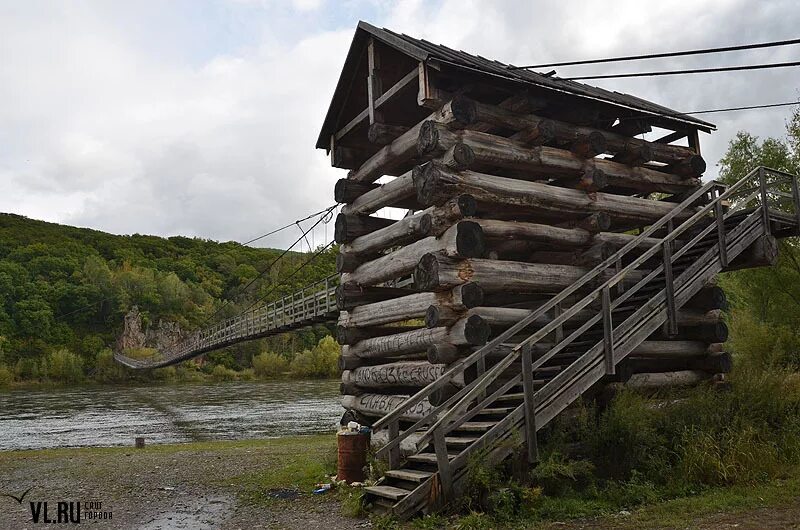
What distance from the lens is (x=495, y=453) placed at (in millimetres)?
7469

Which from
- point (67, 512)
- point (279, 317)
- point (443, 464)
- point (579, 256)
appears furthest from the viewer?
point (279, 317)

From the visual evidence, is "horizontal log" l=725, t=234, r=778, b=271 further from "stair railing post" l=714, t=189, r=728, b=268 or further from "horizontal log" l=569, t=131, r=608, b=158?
"horizontal log" l=569, t=131, r=608, b=158

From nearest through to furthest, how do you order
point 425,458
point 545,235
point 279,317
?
point 425,458
point 545,235
point 279,317

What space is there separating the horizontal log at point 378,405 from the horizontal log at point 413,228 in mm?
2246

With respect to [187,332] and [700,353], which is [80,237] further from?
[700,353]

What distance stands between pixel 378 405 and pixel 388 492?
153 inches

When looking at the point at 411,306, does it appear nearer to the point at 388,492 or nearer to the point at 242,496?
the point at 388,492

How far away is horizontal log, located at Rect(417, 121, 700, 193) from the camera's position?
31.0 feet

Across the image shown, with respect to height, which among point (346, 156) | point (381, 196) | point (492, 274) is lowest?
point (492, 274)

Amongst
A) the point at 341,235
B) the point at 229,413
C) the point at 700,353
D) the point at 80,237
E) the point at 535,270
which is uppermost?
the point at 80,237

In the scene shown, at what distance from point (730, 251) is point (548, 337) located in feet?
9.50

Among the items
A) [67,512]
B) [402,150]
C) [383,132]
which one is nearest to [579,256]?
[402,150]

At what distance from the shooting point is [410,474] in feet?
24.8

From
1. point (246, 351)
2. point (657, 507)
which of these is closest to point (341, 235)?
point (657, 507)
